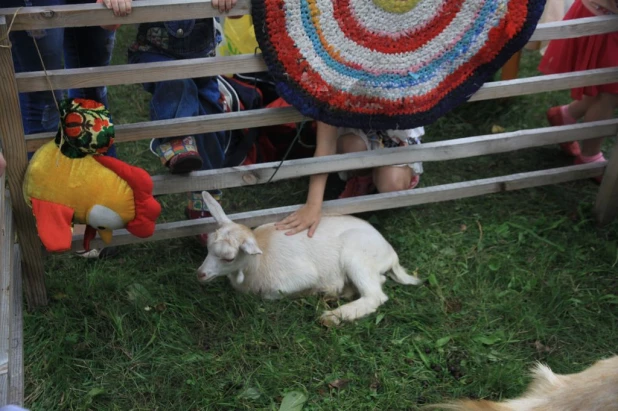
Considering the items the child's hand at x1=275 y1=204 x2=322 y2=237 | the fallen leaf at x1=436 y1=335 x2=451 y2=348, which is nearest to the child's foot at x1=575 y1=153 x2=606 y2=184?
the fallen leaf at x1=436 y1=335 x2=451 y2=348

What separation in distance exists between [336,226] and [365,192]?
0.58 metres

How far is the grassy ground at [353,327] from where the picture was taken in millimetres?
2516

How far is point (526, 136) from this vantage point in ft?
10.5

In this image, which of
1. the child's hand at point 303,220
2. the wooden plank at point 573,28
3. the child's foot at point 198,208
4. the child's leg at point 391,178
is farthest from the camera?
the child's leg at point 391,178

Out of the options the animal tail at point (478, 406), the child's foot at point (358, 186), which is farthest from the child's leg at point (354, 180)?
the animal tail at point (478, 406)

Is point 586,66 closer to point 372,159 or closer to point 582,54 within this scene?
point 582,54

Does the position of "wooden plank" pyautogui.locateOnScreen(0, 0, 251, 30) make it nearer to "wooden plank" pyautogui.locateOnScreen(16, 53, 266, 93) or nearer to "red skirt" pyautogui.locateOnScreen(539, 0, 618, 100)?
"wooden plank" pyautogui.locateOnScreen(16, 53, 266, 93)

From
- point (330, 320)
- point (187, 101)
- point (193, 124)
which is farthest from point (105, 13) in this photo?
point (330, 320)

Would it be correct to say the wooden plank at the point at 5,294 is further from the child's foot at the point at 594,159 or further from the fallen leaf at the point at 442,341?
the child's foot at the point at 594,159

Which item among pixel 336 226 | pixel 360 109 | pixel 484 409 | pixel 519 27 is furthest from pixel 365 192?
pixel 484 409

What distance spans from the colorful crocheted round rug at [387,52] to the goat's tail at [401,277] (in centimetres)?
64

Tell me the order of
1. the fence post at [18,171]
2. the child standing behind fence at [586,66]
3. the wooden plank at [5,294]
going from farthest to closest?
1. the child standing behind fence at [586,66]
2. the fence post at [18,171]
3. the wooden plank at [5,294]

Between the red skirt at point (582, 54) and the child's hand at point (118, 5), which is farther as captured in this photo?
the red skirt at point (582, 54)

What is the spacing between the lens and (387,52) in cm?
271
